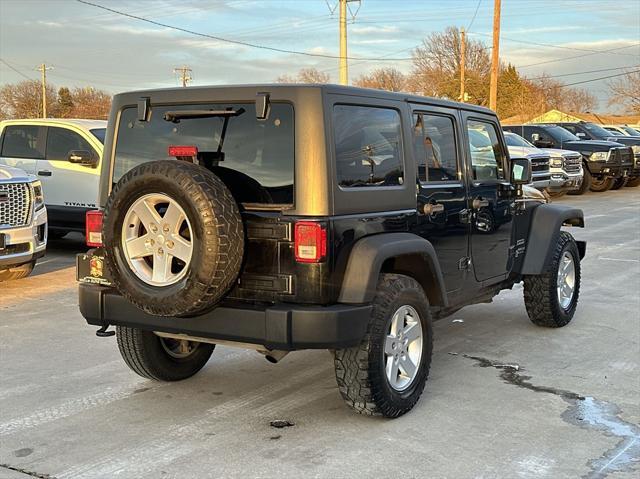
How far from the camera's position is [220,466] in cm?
383

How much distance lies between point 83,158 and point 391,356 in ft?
23.4

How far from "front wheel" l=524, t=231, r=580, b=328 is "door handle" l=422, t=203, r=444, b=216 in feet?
6.11

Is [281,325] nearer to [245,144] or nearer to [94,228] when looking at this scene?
[245,144]

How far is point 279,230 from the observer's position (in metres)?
4.05

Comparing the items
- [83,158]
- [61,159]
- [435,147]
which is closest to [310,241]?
[435,147]

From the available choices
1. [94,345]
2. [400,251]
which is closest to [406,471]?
[400,251]

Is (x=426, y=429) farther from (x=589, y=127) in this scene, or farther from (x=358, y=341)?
(x=589, y=127)

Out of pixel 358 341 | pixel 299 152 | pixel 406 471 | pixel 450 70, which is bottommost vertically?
pixel 406 471

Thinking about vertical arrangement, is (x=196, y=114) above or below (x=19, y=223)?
above

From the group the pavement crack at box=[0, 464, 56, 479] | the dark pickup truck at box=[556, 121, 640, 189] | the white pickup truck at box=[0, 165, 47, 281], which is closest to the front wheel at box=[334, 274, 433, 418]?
the pavement crack at box=[0, 464, 56, 479]

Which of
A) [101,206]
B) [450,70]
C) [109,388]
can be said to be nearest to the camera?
[101,206]

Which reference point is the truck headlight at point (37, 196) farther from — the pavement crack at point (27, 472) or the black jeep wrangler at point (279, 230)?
the pavement crack at point (27, 472)

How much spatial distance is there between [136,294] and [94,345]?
2.35m

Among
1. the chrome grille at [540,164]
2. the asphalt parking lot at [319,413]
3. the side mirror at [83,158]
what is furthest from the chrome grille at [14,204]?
the chrome grille at [540,164]
